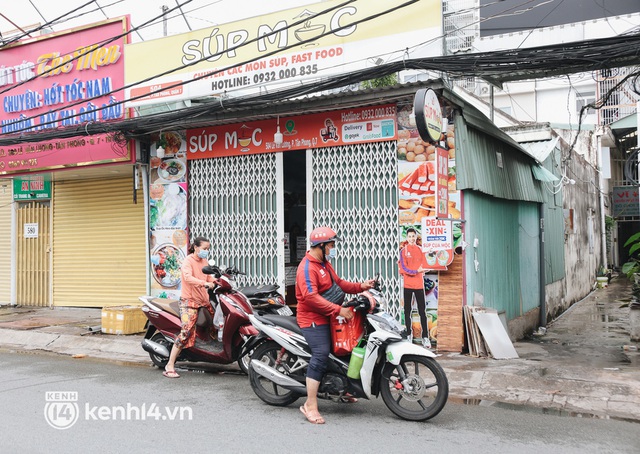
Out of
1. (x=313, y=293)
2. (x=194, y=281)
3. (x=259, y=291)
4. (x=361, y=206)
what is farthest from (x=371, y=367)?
(x=361, y=206)

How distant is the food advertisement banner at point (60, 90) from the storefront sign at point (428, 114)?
6.43 meters

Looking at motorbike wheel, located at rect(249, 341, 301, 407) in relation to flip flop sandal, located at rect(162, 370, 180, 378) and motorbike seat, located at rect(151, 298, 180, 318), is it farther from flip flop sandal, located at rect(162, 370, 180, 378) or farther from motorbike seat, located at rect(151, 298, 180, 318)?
motorbike seat, located at rect(151, 298, 180, 318)

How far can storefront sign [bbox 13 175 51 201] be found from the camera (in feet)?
47.7

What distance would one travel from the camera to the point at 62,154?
12.5 meters

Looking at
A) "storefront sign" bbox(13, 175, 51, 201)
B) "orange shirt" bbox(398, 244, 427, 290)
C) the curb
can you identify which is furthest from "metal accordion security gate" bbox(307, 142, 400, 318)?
"storefront sign" bbox(13, 175, 51, 201)

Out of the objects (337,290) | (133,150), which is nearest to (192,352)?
(337,290)

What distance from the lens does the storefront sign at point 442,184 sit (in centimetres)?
830

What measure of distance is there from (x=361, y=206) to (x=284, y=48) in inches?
102

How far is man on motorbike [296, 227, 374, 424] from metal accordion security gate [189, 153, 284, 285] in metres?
4.70

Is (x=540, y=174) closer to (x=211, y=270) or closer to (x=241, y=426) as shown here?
(x=211, y=270)

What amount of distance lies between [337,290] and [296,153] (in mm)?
5262

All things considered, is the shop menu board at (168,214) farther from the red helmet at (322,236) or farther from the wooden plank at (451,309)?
the red helmet at (322,236)

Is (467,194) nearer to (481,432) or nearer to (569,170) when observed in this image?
(481,432)

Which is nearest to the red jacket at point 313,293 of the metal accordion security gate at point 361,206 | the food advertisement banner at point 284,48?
the metal accordion security gate at point 361,206
